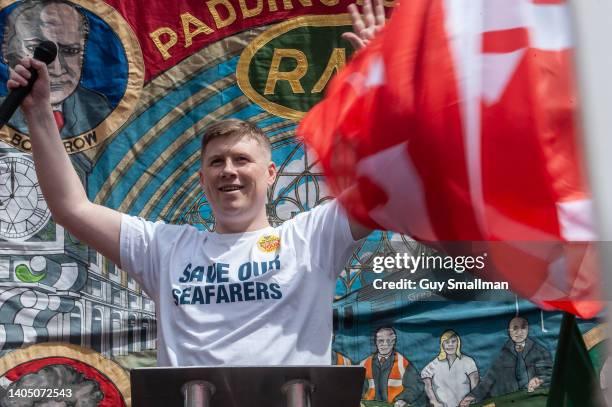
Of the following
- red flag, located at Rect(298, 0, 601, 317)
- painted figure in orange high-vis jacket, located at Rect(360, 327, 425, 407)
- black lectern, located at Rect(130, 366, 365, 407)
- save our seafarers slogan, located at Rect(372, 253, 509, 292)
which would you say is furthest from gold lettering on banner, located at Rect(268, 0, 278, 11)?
black lectern, located at Rect(130, 366, 365, 407)

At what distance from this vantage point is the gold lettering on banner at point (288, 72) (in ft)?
15.7

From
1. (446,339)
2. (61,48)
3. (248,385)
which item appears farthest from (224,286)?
(61,48)

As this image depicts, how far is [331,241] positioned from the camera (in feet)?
9.82

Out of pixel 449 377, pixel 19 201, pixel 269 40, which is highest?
pixel 269 40

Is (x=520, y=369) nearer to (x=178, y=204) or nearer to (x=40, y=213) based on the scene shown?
(x=178, y=204)

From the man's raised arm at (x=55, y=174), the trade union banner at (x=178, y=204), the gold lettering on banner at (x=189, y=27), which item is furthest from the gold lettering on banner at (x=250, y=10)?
the man's raised arm at (x=55, y=174)

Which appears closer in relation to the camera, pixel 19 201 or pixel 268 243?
pixel 268 243

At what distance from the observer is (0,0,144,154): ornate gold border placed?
473 centimetres

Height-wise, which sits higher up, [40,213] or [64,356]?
[40,213]

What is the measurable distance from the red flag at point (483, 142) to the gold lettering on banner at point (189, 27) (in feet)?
8.38

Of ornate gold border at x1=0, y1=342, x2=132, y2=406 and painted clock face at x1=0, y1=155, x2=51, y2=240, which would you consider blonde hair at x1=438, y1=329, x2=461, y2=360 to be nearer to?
ornate gold border at x1=0, y1=342, x2=132, y2=406

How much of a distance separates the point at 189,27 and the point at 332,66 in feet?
2.24

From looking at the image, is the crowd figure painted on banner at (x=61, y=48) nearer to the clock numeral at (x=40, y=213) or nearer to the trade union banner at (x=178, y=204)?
the trade union banner at (x=178, y=204)

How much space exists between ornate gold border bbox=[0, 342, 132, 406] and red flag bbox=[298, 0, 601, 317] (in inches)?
96.5
